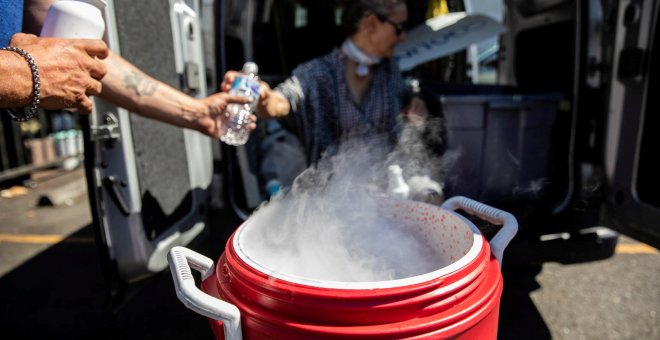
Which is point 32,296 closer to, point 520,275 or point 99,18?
point 99,18

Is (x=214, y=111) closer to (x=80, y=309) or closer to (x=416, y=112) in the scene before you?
(x=416, y=112)

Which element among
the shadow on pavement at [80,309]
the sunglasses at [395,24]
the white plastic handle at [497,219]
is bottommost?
the shadow on pavement at [80,309]

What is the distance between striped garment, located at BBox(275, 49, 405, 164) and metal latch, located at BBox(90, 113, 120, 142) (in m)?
1.25

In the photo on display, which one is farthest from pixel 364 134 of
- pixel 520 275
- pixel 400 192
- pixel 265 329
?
pixel 265 329

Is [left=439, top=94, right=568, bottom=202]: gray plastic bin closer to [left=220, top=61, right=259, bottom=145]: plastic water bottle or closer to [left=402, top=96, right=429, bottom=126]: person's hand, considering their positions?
[left=402, top=96, right=429, bottom=126]: person's hand

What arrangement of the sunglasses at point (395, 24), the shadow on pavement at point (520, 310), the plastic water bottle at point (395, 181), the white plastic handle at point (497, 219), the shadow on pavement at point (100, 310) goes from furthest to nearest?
the sunglasses at point (395, 24), the shadow on pavement at point (100, 310), the shadow on pavement at point (520, 310), the plastic water bottle at point (395, 181), the white plastic handle at point (497, 219)

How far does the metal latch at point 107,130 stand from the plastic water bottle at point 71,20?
44cm

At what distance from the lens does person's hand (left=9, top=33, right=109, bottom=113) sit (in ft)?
3.81

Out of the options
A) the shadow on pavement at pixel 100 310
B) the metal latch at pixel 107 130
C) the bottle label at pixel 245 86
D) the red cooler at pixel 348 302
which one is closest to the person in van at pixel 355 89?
the bottle label at pixel 245 86

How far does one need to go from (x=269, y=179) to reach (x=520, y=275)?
6.18 ft

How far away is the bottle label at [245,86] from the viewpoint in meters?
1.87

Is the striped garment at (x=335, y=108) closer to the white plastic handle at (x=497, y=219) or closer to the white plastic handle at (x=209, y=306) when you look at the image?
the white plastic handle at (x=497, y=219)

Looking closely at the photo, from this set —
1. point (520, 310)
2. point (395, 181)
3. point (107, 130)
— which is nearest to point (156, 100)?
point (107, 130)

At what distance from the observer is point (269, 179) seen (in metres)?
3.03
